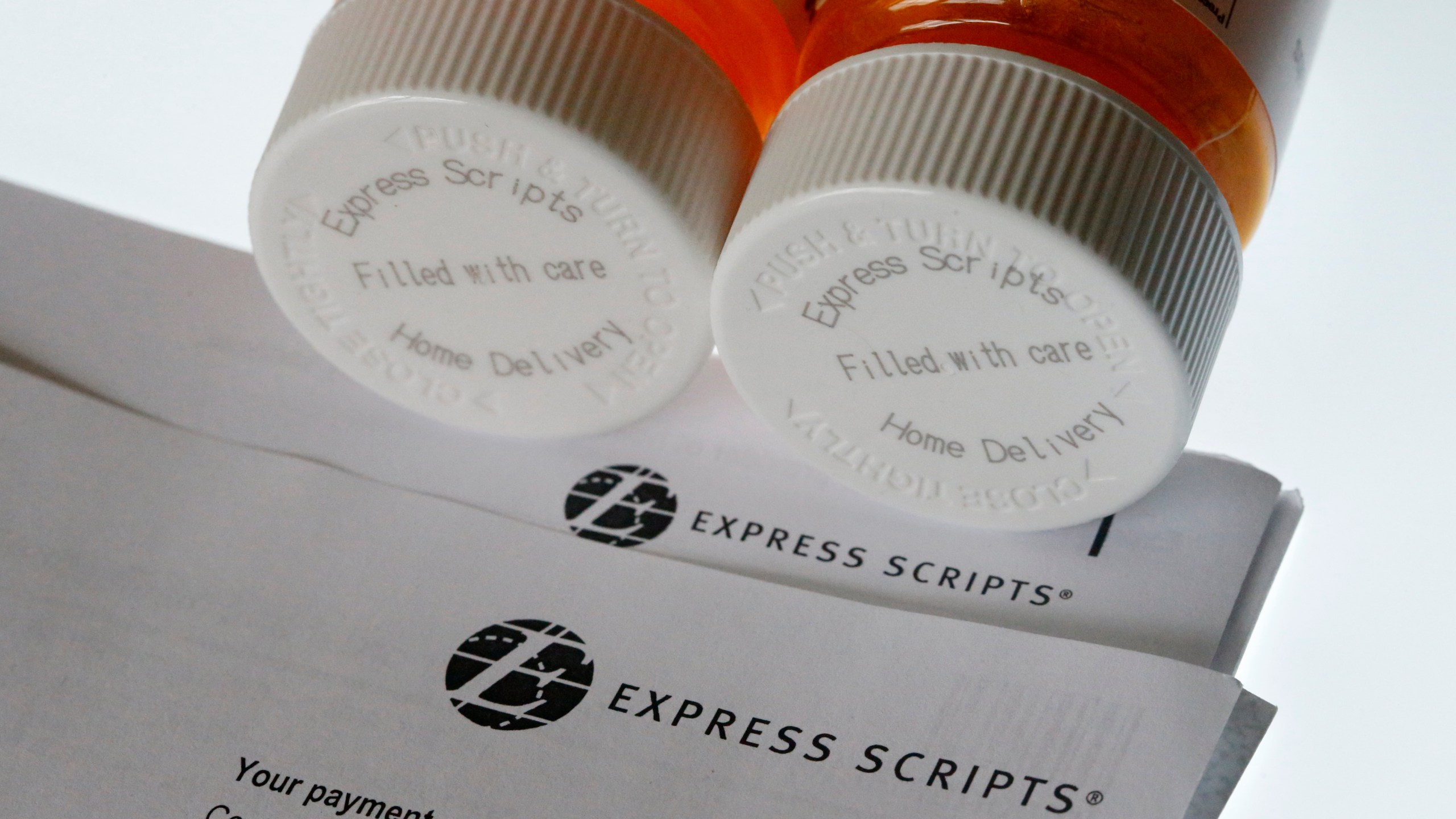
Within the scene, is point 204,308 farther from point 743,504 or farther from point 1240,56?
point 1240,56

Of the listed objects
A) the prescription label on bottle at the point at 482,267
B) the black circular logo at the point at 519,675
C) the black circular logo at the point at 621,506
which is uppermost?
the prescription label on bottle at the point at 482,267

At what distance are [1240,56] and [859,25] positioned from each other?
155 millimetres

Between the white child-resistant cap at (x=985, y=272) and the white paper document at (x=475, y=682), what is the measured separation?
0.32 feet

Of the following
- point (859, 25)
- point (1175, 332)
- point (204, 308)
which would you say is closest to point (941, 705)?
point (1175, 332)

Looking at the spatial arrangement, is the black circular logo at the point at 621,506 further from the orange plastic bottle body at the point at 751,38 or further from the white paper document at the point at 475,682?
the orange plastic bottle body at the point at 751,38

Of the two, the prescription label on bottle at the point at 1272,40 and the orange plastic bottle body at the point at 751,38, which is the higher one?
the prescription label on bottle at the point at 1272,40

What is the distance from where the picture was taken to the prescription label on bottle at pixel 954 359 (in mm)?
430

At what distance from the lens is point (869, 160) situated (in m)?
0.43

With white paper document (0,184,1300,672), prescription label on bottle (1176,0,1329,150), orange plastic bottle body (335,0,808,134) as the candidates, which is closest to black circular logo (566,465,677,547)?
white paper document (0,184,1300,672)

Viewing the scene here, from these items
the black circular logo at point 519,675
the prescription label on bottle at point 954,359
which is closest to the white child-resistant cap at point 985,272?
the prescription label on bottle at point 954,359

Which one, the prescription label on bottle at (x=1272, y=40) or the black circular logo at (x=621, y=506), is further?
the black circular logo at (x=621, y=506)

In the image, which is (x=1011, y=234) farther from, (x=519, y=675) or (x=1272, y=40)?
(x=519, y=675)

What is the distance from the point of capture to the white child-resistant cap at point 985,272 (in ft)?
1.38

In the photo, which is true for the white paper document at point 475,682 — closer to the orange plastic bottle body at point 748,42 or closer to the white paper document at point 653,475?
the white paper document at point 653,475
